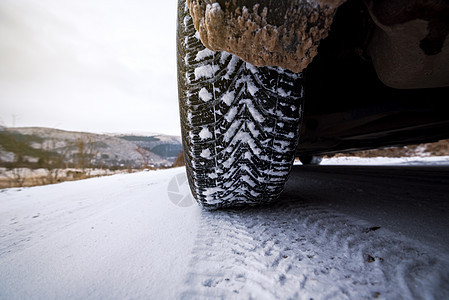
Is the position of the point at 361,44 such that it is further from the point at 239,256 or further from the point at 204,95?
the point at 239,256

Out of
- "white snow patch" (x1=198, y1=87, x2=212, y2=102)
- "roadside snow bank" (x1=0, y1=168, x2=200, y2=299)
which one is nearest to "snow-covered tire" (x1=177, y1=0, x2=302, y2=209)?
"white snow patch" (x1=198, y1=87, x2=212, y2=102)

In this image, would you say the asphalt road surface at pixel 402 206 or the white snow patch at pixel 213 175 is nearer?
the asphalt road surface at pixel 402 206

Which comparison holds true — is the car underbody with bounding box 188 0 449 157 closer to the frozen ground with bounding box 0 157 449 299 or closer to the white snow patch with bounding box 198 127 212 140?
the white snow patch with bounding box 198 127 212 140

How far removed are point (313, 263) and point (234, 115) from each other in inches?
16.4

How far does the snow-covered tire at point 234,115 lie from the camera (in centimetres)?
51

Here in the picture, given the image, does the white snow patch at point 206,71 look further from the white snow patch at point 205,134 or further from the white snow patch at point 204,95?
the white snow patch at point 205,134

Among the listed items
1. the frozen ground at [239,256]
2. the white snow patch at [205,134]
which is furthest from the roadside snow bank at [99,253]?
the white snow patch at [205,134]

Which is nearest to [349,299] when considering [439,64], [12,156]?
[439,64]

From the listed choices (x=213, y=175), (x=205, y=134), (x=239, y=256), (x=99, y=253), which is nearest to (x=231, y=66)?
(x=205, y=134)

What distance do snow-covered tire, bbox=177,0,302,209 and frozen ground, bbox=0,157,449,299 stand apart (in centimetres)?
18

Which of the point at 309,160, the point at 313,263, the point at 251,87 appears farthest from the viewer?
the point at 309,160

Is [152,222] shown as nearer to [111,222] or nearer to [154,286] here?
[111,222]

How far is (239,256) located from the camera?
47 cm

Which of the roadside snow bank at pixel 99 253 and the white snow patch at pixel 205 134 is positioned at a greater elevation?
the white snow patch at pixel 205 134
